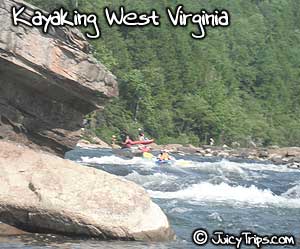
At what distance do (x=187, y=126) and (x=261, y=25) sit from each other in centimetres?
9121

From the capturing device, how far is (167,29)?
106688mm

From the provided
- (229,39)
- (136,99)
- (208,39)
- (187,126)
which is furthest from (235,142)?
(229,39)

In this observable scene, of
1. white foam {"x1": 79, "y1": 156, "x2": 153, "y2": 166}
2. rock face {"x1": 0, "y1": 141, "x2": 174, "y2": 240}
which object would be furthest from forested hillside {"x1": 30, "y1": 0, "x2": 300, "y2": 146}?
rock face {"x1": 0, "y1": 141, "x2": 174, "y2": 240}

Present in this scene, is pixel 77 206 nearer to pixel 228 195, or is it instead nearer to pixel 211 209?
pixel 211 209

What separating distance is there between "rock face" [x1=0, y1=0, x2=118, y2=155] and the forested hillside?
60.4 m

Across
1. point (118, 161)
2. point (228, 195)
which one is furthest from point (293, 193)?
point (118, 161)

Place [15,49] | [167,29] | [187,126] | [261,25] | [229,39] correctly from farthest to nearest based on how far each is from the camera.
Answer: [261,25] < [229,39] < [167,29] < [187,126] < [15,49]

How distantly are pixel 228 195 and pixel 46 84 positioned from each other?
8.87 meters

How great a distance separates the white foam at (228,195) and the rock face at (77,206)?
6.53 m

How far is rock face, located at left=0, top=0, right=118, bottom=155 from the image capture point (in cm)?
1404

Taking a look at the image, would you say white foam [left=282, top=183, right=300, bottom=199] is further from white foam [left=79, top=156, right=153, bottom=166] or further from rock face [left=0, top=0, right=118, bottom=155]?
white foam [left=79, top=156, right=153, bottom=166]

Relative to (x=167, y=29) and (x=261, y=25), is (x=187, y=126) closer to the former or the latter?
(x=167, y=29)

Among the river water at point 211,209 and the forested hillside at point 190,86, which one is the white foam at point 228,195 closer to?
the river water at point 211,209

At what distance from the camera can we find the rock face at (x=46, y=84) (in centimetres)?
1404
